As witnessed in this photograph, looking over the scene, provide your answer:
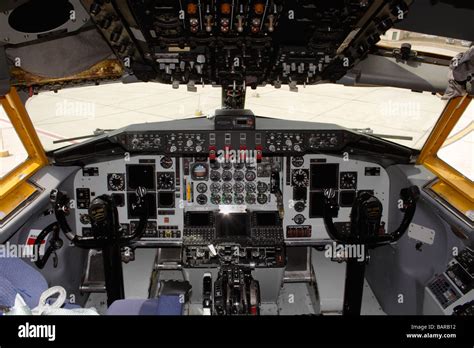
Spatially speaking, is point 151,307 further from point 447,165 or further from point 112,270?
point 447,165

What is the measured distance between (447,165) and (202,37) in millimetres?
2565

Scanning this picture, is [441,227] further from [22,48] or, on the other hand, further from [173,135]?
[22,48]

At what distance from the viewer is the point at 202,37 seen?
286 cm

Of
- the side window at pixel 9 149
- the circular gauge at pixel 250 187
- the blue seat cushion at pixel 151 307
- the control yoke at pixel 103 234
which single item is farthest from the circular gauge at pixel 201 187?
the side window at pixel 9 149

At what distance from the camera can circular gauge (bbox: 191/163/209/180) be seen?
4.45 metres

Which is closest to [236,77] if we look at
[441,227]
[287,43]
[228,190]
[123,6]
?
[287,43]

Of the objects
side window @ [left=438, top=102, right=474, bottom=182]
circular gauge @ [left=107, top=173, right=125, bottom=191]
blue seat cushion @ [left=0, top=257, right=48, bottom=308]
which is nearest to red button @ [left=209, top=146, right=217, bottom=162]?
circular gauge @ [left=107, top=173, right=125, bottom=191]

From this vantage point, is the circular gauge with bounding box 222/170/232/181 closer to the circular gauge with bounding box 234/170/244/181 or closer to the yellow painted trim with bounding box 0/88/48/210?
the circular gauge with bounding box 234/170/244/181

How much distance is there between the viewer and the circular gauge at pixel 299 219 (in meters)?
4.59

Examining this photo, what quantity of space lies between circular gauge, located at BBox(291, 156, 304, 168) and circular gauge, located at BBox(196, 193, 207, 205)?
898 mm

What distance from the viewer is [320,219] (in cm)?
462

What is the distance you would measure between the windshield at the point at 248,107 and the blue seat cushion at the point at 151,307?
28.0 ft

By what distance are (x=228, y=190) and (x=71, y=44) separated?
6.76 ft

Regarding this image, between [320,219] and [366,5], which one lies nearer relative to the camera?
[366,5]
